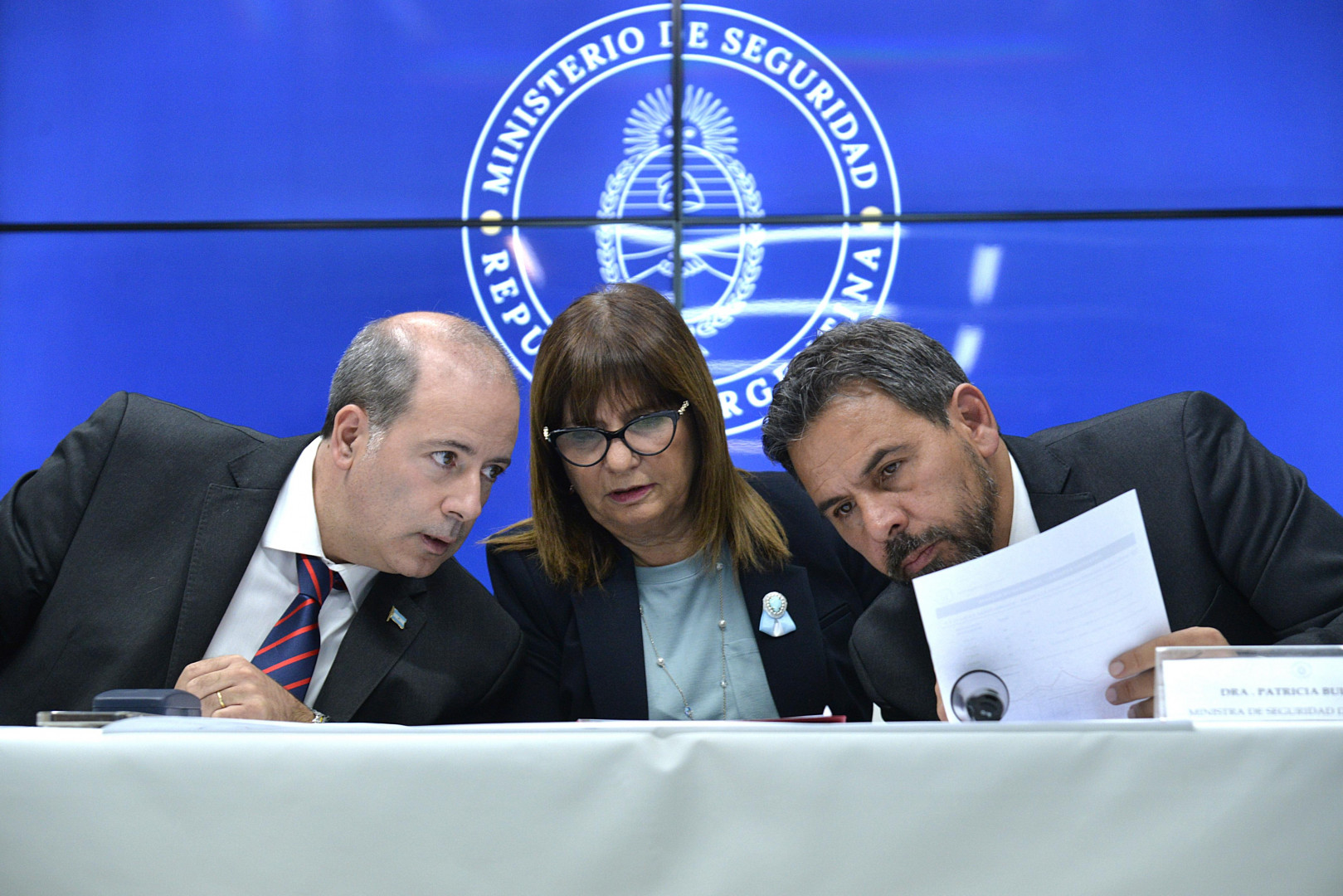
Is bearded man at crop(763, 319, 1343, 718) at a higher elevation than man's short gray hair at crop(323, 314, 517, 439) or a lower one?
lower

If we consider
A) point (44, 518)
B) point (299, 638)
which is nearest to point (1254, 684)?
point (299, 638)

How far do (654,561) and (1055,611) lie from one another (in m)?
0.94

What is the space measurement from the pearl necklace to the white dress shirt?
52 cm

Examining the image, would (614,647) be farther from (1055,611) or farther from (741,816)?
(741,816)

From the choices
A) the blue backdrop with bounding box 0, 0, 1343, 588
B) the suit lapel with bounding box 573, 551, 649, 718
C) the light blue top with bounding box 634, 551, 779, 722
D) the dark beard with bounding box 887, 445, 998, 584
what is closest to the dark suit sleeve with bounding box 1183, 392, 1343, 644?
the dark beard with bounding box 887, 445, 998, 584

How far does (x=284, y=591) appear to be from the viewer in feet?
5.27

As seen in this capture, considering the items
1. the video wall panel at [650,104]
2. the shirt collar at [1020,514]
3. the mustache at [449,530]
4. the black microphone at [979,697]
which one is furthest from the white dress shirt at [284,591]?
the video wall panel at [650,104]

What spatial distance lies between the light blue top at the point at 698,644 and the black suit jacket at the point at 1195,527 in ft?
0.82

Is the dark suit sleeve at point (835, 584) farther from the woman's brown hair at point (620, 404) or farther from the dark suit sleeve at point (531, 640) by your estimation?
the dark suit sleeve at point (531, 640)

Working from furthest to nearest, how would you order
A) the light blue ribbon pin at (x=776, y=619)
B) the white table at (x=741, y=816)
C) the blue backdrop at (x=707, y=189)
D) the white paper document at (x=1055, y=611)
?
1. the blue backdrop at (x=707, y=189)
2. the light blue ribbon pin at (x=776, y=619)
3. the white paper document at (x=1055, y=611)
4. the white table at (x=741, y=816)

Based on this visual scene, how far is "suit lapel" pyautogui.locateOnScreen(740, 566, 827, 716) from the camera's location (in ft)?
5.76

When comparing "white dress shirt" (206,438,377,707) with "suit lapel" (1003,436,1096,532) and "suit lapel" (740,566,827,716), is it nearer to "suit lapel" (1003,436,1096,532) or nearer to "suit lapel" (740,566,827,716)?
"suit lapel" (740,566,827,716)

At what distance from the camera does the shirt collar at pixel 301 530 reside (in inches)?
63.3

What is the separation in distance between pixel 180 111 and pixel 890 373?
2498 mm
